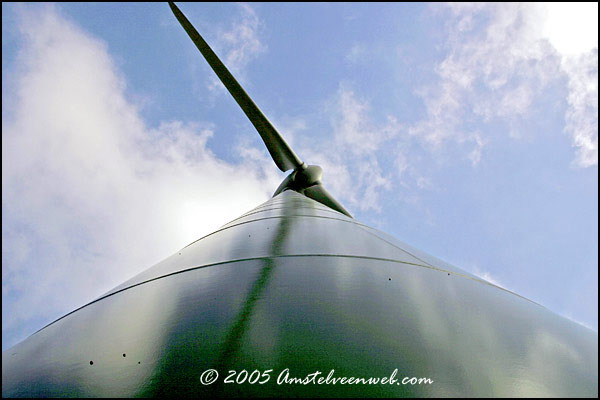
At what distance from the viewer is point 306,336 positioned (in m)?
2.54

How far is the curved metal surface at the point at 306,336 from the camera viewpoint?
86.9 inches

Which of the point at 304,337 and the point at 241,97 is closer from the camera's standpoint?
the point at 304,337

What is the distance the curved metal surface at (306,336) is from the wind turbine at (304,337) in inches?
0.4

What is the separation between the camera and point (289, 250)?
436 cm

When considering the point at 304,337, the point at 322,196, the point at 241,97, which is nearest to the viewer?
the point at 304,337

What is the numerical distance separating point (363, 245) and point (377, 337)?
2.33 meters

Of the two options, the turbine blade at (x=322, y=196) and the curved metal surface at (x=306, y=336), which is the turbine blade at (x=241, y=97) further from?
the curved metal surface at (x=306, y=336)

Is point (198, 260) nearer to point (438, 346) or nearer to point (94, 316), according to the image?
point (94, 316)

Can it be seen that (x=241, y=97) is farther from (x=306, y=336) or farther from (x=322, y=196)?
(x=306, y=336)

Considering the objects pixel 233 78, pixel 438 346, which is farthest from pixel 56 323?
pixel 233 78

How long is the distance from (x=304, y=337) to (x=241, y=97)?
9.09 meters

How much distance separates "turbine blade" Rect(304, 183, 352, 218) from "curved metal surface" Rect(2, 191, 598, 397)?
927cm

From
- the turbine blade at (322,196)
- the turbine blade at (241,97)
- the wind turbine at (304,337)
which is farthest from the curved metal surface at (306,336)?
the turbine blade at (322,196)

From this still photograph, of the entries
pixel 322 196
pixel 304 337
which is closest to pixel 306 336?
pixel 304 337
